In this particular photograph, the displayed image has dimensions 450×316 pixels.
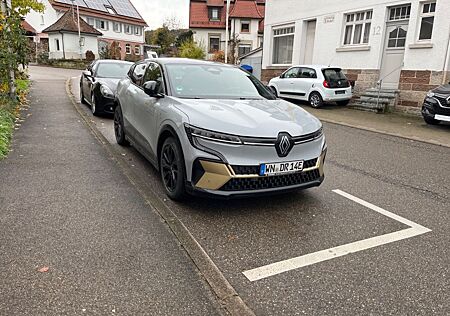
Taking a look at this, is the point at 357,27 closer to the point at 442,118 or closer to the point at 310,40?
the point at 310,40

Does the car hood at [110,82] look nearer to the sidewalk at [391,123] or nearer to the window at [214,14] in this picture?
the sidewalk at [391,123]

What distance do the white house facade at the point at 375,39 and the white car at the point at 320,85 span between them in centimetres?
131

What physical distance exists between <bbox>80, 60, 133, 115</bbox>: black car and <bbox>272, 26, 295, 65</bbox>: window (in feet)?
35.1

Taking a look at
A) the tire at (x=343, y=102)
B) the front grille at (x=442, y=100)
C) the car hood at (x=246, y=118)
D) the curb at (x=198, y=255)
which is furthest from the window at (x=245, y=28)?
the car hood at (x=246, y=118)

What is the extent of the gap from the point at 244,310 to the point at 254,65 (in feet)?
82.2

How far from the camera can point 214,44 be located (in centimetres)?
5175

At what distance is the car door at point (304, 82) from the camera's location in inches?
575

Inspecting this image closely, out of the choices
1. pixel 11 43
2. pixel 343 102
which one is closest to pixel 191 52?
pixel 343 102

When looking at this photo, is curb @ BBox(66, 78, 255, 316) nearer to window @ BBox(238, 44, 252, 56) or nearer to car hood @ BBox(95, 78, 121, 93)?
car hood @ BBox(95, 78, 121, 93)

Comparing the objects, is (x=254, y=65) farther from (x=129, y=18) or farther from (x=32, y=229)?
(x=129, y=18)

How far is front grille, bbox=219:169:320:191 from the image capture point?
382cm

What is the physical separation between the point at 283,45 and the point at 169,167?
1755cm

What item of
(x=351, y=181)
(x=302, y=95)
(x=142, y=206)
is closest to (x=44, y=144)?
(x=142, y=206)

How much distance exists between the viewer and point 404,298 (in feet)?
9.07
